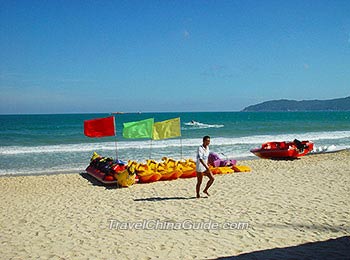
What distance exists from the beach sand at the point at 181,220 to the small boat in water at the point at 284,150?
4.74 m

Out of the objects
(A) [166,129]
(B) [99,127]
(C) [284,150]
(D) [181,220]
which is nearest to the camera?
(D) [181,220]

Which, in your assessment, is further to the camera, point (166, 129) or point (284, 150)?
point (284, 150)

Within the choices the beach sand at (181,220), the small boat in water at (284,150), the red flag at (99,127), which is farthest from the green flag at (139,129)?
the small boat in water at (284,150)

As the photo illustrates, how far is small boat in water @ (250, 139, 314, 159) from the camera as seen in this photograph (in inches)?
626

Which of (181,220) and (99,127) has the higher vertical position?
(99,127)

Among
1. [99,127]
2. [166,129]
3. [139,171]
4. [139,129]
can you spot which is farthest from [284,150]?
A: [99,127]

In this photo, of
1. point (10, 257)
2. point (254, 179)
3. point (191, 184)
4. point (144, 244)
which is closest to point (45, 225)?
point (10, 257)

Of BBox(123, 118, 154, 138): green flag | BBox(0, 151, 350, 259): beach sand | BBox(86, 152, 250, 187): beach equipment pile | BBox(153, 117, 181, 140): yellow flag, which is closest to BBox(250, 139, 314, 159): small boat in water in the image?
BBox(86, 152, 250, 187): beach equipment pile

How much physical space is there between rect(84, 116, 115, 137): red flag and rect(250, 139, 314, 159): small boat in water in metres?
8.13

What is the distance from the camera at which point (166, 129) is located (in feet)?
39.9

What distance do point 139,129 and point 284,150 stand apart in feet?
25.0

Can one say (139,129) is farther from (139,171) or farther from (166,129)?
(139,171)

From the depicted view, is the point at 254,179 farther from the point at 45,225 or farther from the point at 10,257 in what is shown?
the point at 10,257

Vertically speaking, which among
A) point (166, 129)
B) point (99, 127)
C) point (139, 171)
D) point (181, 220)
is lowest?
point (181, 220)
